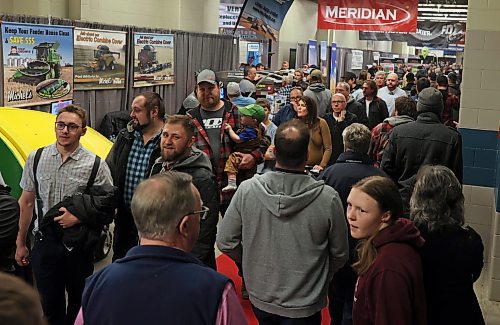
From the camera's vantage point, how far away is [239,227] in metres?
3.26

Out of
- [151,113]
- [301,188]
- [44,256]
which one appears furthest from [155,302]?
[151,113]

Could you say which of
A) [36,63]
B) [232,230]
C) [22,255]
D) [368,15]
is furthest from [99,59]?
[368,15]

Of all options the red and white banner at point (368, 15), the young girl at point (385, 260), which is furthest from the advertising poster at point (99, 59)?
the young girl at point (385, 260)

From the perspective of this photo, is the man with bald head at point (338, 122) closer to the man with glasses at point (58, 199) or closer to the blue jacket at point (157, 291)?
the man with glasses at point (58, 199)

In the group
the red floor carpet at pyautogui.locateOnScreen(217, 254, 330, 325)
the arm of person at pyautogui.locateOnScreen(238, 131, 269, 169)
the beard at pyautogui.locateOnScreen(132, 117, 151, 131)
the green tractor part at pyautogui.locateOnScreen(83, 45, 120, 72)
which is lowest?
the red floor carpet at pyautogui.locateOnScreen(217, 254, 330, 325)

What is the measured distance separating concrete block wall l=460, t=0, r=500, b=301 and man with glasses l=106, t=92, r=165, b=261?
3328mm

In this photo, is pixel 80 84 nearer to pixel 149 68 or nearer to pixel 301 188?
pixel 149 68

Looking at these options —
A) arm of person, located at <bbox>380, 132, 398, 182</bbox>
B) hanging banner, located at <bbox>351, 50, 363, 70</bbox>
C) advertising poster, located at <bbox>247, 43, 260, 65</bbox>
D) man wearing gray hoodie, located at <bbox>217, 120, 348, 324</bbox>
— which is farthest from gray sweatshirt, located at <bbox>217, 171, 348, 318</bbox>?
hanging banner, located at <bbox>351, 50, 363, 70</bbox>

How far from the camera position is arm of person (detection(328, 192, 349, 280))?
3158 mm

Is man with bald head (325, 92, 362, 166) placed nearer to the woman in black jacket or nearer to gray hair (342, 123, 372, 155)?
gray hair (342, 123, 372, 155)

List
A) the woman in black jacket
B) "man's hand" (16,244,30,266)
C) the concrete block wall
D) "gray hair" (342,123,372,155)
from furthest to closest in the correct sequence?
the concrete block wall → "gray hair" (342,123,372,155) → "man's hand" (16,244,30,266) → the woman in black jacket

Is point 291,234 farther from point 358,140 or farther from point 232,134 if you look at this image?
point 232,134

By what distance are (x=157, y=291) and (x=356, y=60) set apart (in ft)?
88.2

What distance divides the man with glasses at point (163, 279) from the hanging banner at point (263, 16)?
9890 millimetres
